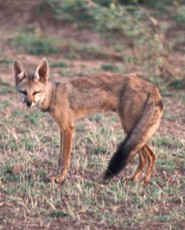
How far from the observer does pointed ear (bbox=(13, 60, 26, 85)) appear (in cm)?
813

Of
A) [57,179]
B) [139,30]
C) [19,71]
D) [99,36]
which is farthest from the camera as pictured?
[99,36]

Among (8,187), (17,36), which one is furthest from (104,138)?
(17,36)

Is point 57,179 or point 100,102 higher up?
point 100,102

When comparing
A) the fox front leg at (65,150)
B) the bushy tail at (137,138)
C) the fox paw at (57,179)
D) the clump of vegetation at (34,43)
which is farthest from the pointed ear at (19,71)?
the clump of vegetation at (34,43)

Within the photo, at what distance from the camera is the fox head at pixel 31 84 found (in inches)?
316

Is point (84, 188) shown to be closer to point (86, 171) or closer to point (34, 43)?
point (86, 171)

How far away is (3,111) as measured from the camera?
11.0 m

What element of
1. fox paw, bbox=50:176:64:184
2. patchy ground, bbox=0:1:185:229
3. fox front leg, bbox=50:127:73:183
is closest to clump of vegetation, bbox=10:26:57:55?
patchy ground, bbox=0:1:185:229

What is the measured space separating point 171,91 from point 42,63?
485 cm

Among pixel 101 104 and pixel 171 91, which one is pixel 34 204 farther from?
pixel 171 91

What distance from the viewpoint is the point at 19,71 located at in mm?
8195

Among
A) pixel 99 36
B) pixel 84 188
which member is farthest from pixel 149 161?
pixel 99 36

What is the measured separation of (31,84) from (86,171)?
100cm

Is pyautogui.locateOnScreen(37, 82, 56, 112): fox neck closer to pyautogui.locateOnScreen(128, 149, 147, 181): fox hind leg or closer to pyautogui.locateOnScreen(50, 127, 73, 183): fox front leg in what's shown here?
pyautogui.locateOnScreen(50, 127, 73, 183): fox front leg
